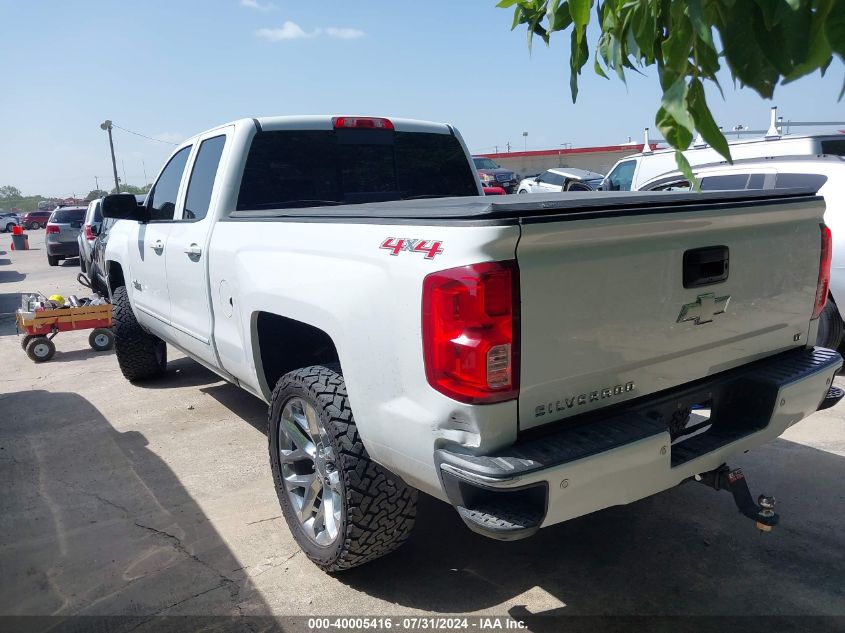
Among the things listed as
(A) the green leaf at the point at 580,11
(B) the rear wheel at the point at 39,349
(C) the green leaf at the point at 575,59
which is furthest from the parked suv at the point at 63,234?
(A) the green leaf at the point at 580,11

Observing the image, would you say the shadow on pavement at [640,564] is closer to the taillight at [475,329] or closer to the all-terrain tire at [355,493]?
the all-terrain tire at [355,493]

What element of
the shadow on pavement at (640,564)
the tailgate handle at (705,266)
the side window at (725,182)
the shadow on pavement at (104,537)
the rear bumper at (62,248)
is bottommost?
the shadow on pavement at (640,564)

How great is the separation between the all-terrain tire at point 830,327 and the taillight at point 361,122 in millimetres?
3887

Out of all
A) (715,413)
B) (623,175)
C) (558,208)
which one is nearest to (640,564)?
(715,413)

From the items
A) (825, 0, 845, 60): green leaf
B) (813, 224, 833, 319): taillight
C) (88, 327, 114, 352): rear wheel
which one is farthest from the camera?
(88, 327, 114, 352): rear wheel

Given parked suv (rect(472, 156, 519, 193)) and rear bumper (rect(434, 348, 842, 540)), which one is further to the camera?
parked suv (rect(472, 156, 519, 193))

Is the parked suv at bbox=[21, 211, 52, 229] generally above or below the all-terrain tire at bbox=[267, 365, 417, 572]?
below

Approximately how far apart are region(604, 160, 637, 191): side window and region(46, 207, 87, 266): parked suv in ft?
47.5

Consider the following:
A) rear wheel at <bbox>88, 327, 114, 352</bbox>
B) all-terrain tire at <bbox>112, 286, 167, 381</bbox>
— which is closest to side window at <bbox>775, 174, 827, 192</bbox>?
all-terrain tire at <bbox>112, 286, 167, 381</bbox>

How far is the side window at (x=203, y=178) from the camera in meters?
4.23

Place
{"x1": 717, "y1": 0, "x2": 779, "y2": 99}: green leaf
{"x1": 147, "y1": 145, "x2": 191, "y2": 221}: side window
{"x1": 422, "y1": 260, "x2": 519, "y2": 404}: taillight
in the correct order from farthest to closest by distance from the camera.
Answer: {"x1": 147, "y1": 145, "x2": 191, "y2": 221}: side window
{"x1": 422, "y1": 260, "x2": 519, "y2": 404}: taillight
{"x1": 717, "y1": 0, "x2": 779, "y2": 99}: green leaf

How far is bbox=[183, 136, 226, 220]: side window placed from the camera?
4.23 metres

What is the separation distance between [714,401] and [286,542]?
2.11 meters

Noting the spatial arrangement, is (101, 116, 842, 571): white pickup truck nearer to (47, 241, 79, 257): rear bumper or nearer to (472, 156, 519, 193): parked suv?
(47, 241, 79, 257): rear bumper
